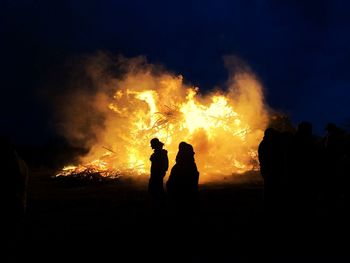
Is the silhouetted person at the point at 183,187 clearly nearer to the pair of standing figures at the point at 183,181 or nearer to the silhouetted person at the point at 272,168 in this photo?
the pair of standing figures at the point at 183,181

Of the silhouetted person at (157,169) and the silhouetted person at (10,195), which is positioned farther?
the silhouetted person at (157,169)

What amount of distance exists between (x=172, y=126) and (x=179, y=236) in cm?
2082

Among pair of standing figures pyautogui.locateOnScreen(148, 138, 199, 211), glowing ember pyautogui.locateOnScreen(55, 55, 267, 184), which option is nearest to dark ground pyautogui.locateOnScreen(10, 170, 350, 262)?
pair of standing figures pyautogui.locateOnScreen(148, 138, 199, 211)

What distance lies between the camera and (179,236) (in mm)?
8484

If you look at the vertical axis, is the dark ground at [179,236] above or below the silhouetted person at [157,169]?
below

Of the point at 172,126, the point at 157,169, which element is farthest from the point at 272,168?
the point at 172,126

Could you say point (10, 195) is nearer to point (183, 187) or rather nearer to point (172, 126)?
point (183, 187)

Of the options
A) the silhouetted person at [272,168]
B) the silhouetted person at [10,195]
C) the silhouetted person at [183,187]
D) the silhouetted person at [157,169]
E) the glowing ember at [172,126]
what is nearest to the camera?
the silhouetted person at [10,195]

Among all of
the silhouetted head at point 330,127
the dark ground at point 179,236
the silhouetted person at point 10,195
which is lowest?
the dark ground at point 179,236

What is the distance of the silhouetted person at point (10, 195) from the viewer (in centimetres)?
534

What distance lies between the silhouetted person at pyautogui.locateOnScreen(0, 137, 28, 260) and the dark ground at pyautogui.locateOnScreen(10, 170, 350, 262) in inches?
121

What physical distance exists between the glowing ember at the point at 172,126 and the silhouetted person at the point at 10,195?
21.9 m

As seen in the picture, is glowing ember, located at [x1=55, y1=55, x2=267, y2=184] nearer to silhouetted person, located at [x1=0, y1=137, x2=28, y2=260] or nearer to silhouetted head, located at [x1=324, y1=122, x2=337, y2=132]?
silhouetted head, located at [x1=324, y1=122, x2=337, y2=132]

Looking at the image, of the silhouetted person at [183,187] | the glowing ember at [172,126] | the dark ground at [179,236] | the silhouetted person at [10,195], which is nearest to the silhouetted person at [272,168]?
the dark ground at [179,236]
